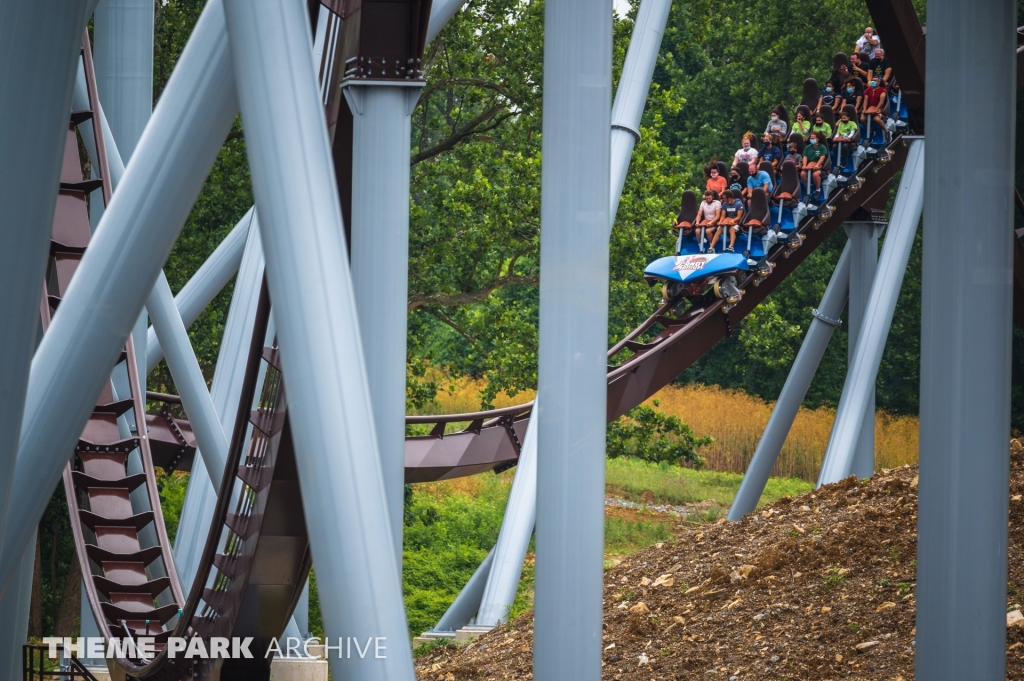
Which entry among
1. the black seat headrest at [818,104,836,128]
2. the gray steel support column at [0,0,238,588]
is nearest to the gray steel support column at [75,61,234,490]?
the gray steel support column at [0,0,238,588]

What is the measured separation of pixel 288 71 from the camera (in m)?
2.70

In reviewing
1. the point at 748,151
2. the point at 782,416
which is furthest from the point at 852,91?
the point at 782,416

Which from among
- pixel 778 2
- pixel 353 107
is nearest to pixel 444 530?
pixel 778 2

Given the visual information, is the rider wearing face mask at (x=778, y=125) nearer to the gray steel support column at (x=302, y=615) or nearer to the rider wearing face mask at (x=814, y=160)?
the rider wearing face mask at (x=814, y=160)

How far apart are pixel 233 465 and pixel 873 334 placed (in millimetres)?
6548

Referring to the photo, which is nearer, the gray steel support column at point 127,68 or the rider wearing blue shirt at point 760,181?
the gray steel support column at point 127,68

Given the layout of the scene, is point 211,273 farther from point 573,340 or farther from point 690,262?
point 573,340

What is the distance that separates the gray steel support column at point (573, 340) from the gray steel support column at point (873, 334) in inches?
219

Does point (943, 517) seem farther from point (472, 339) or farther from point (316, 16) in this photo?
point (472, 339)

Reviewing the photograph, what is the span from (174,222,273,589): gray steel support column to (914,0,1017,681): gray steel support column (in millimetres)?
5411

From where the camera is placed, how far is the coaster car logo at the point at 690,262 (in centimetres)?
1141

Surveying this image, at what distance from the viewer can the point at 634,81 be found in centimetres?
879

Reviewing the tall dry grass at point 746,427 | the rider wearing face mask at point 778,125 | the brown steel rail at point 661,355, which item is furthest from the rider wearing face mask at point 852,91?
the tall dry grass at point 746,427

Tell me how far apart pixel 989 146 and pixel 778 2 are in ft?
77.5
